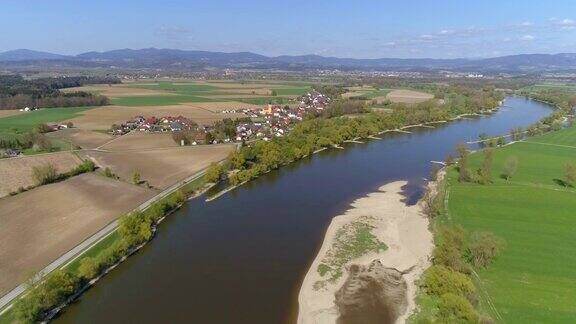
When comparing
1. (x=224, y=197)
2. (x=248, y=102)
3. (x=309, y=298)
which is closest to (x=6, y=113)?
(x=248, y=102)

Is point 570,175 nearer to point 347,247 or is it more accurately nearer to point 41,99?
point 347,247

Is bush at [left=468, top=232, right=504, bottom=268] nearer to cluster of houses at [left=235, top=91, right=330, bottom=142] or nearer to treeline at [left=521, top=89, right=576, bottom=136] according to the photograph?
cluster of houses at [left=235, top=91, right=330, bottom=142]

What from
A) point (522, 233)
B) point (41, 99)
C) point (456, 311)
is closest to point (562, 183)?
point (522, 233)

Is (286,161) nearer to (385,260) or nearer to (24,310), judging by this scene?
(385,260)

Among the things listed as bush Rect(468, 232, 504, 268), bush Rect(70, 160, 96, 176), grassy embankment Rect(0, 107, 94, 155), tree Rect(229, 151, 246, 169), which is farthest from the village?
bush Rect(468, 232, 504, 268)

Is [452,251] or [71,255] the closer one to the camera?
[452,251]

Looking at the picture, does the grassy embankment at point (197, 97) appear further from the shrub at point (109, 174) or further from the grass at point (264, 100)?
the shrub at point (109, 174)
